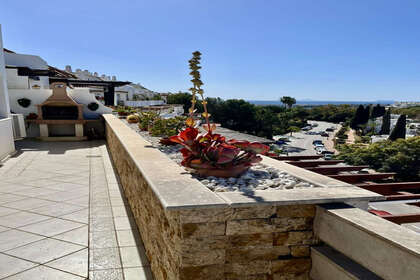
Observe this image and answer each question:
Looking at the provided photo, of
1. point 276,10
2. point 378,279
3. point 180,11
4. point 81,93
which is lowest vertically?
point 378,279

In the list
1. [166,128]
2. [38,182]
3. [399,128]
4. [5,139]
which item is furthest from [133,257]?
[399,128]

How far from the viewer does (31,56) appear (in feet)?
85.5

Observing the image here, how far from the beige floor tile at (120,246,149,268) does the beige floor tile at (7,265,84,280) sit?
0.47 metres

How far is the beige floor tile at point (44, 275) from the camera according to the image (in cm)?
254

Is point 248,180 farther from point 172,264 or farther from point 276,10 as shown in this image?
point 276,10

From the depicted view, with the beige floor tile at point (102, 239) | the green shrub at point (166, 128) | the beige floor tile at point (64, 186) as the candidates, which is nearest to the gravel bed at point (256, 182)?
the beige floor tile at point (102, 239)

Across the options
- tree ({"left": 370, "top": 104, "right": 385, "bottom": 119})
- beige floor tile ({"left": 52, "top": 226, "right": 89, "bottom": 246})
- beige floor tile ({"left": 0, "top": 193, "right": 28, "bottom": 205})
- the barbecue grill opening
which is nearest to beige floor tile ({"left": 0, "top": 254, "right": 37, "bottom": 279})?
beige floor tile ({"left": 52, "top": 226, "right": 89, "bottom": 246})

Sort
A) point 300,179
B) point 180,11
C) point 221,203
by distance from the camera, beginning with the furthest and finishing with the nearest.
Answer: point 180,11 → point 300,179 → point 221,203

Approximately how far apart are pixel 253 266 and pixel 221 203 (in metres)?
0.55

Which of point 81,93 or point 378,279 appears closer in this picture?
point 378,279

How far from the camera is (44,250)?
3018mm

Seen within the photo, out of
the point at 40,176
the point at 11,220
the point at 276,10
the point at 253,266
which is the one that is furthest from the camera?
the point at 276,10

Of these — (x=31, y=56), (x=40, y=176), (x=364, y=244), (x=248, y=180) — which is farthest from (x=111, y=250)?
(x=31, y=56)

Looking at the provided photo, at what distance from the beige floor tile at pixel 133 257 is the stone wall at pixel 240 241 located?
1.00m
